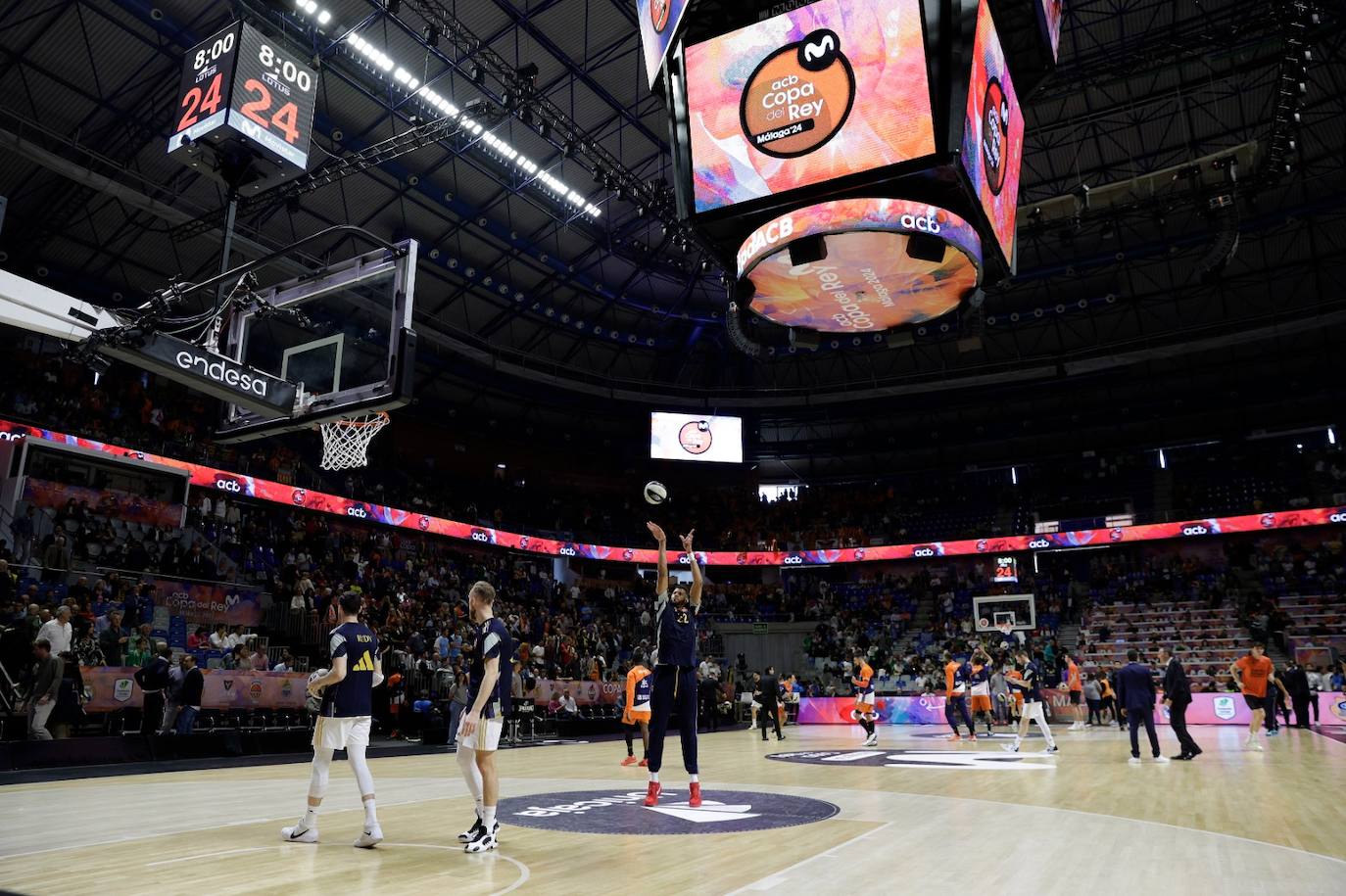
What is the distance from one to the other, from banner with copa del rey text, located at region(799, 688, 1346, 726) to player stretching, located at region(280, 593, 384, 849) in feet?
74.9

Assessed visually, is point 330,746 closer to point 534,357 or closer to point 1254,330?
point 534,357

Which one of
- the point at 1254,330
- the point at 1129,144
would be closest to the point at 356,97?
the point at 1129,144

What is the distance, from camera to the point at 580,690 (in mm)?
23375

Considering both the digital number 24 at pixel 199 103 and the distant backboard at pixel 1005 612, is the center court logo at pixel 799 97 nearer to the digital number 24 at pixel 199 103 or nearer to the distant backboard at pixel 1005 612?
the digital number 24 at pixel 199 103

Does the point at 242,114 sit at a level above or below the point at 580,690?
above

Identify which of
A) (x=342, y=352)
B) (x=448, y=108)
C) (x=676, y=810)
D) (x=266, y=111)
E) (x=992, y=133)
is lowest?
(x=676, y=810)

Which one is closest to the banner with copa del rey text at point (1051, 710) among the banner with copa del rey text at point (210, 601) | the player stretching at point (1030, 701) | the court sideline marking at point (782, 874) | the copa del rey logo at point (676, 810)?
the player stretching at point (1030, 701)

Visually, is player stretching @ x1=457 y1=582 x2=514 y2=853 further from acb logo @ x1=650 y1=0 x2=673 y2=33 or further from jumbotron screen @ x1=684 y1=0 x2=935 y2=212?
acb logo @ x1=650 y1=0 x2=673 y2=33

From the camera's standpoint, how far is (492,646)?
247 inches

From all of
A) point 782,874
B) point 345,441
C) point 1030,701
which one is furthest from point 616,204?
point 782,874

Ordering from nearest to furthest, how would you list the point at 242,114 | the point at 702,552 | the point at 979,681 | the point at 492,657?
the point at 492,657
the point at 242,114
the point at 979,681
the point at 702,552

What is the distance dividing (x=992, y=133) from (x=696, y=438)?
28307 mm

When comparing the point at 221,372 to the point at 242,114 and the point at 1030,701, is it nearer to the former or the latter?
the point at 242,114

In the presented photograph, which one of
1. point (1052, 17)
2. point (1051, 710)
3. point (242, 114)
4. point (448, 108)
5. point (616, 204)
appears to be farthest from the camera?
point (616, 204)
